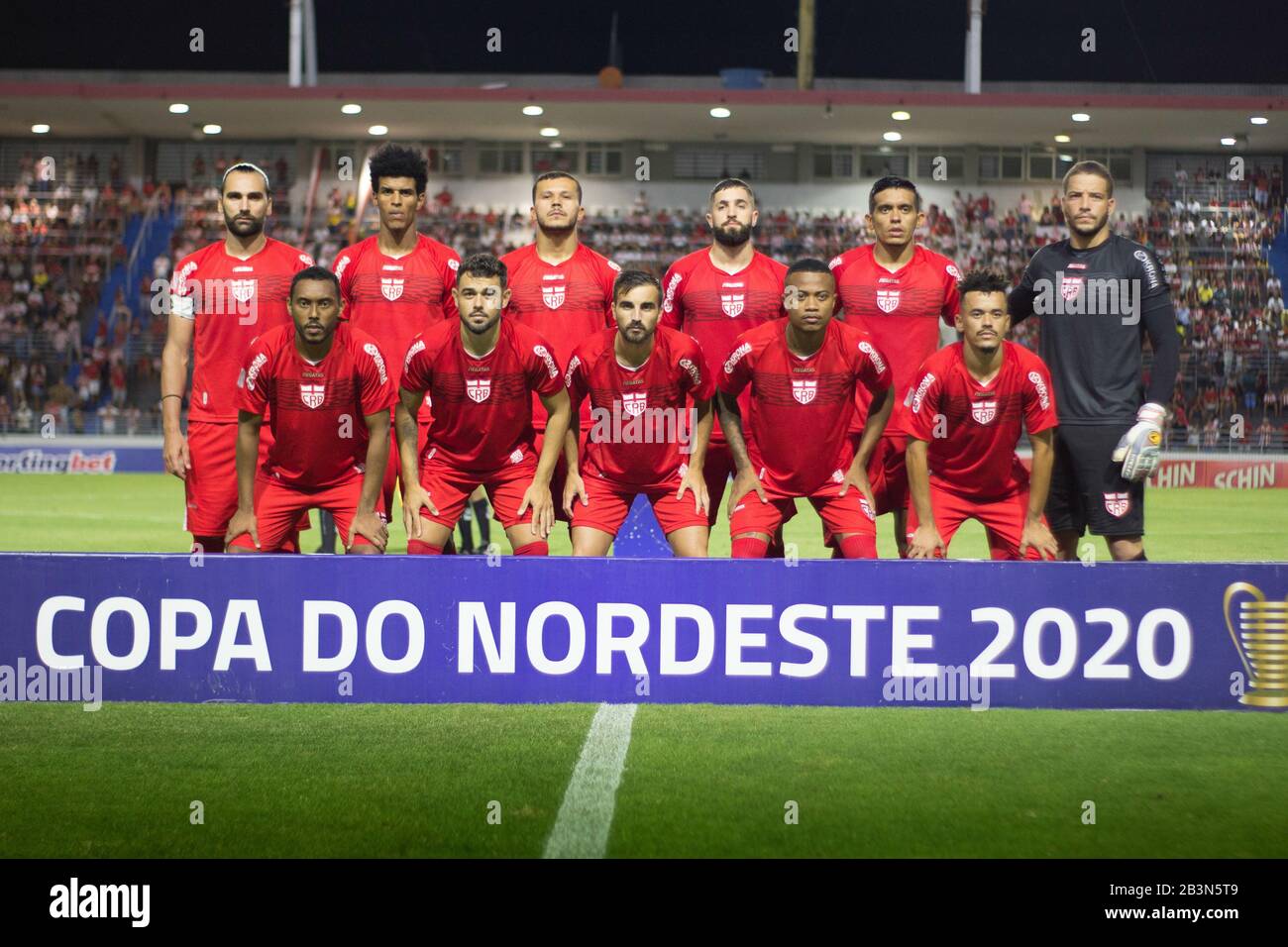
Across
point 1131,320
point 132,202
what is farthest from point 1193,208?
point 1131,320

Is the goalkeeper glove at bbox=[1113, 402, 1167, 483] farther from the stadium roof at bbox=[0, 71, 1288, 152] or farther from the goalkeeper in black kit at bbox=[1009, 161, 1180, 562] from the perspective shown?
the stadium roof at bbox=[0, 71, 1288, 152]

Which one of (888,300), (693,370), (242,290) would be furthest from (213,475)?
(888,300)

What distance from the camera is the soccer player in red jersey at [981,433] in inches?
262

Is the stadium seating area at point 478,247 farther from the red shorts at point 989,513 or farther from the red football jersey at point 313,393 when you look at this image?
the red shorts at point 989,513

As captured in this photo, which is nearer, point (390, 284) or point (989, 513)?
point (989, 513)

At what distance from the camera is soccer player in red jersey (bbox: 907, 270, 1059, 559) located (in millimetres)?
6648

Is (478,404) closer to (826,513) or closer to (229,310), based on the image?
(229,310)

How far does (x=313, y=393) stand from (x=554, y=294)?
1.34 meters

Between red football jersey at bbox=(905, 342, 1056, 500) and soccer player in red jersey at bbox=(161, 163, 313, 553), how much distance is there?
10.1ft

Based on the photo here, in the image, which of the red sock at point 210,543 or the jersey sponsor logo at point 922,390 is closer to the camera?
the jersey sponsor logo at point 922,390

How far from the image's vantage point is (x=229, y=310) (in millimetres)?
7262

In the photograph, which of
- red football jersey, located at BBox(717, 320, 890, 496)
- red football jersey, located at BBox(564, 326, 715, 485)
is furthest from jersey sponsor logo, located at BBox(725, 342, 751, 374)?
red football jersey, located at BBox(564, 326, 715, 485)

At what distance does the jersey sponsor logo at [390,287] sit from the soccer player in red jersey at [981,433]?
257cm

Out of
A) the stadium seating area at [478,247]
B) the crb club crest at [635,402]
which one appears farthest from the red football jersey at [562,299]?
the stadium seating area at [478,247]
